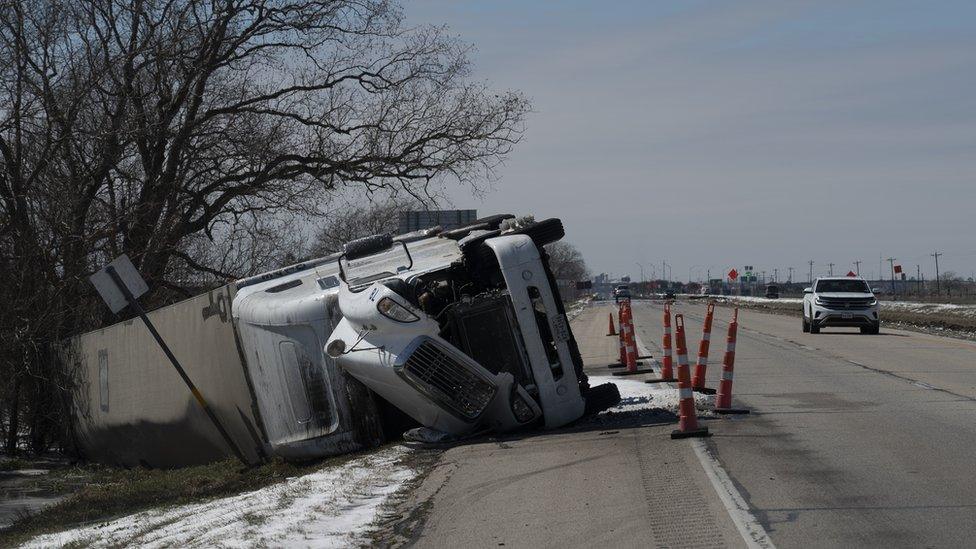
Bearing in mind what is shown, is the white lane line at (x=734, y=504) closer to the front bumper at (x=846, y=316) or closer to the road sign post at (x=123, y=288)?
the road sign post at (x=123, y=288)

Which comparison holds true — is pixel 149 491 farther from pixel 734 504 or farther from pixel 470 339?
pixel 734 504

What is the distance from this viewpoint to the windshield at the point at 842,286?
36.4 m

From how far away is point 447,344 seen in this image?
39.5 ft

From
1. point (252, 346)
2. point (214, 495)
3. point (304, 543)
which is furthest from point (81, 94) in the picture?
point (304, 543)

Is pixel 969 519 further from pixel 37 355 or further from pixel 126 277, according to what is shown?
pixel 37 355

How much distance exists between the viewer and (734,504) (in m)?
8.21

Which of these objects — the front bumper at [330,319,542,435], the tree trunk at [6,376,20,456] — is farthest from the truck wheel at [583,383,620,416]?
the tree trunk at [6,376,20,456]

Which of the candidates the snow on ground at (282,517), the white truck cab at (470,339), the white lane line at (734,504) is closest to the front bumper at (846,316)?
the white truck cab at (470,339)

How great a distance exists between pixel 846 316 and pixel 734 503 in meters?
28.6

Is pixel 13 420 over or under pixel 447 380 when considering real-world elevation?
under

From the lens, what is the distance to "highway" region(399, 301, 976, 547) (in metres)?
7.45

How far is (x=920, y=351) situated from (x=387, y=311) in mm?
18085

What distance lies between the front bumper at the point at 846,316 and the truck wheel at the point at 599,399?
23116 mm

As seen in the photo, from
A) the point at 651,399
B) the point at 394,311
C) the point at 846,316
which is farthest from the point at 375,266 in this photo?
the point at 846,316
